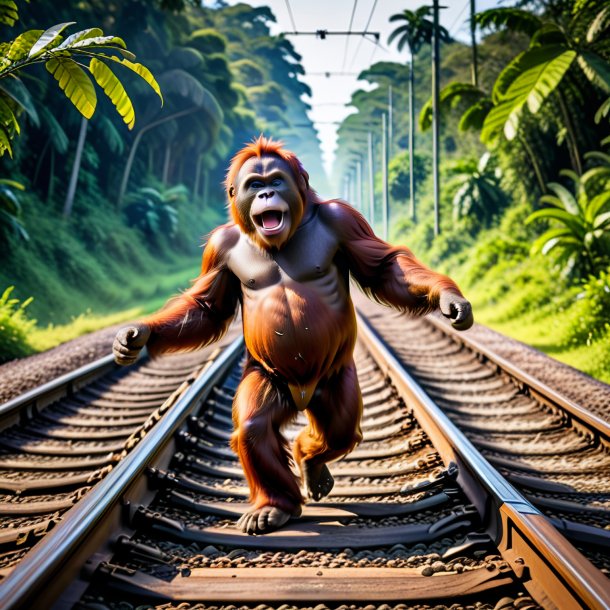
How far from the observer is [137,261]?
2120 cm

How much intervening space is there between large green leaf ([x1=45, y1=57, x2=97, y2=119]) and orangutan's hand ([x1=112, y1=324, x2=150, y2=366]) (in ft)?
5.33

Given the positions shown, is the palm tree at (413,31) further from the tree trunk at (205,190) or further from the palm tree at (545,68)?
the palm tree at (545,68)

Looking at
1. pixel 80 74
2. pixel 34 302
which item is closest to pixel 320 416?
pixel 80 74

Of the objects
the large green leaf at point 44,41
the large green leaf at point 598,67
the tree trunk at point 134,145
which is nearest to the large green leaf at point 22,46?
the large green leaf at point 44,41

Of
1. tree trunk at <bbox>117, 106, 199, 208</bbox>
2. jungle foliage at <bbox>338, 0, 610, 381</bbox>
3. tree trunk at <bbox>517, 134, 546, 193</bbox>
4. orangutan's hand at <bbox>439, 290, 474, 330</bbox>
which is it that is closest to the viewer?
orangutan's hand at <bbox>439, 290, 474, 330</bbox>

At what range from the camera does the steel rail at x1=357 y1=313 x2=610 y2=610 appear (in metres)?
1.84

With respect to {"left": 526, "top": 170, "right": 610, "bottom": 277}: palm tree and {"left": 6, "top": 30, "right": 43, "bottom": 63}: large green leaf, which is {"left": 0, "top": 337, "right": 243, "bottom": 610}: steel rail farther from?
{"left": 526, "top": 170, "right": 610, "bottom": 277}: palm tree

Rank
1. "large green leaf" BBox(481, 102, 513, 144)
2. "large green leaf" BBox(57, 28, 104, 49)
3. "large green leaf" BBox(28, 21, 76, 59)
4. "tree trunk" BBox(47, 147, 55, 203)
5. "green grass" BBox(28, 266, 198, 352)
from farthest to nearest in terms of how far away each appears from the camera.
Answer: "tree trunk" BBox(47, 147, 55, 203), "large green leaf" BBox(481, 102, 513, 144), "green grass" BBox(28, 266, 198, 352), "large green leaf" BBox(57, 28, 104, 49), "large green leaf" BBox(28, 21, 76, 59)

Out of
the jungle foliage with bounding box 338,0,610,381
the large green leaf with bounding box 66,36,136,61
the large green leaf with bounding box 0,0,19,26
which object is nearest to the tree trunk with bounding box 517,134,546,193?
the jungle foliage with bounding box 338,0,610,381

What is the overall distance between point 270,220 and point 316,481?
4.04 ft

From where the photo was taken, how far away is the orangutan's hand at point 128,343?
2646 millimetres

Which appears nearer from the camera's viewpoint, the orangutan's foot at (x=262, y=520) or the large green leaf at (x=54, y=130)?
the orangutan's foot at (x=262, y=520)

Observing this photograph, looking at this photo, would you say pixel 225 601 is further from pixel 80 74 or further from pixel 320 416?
pixel 80 74

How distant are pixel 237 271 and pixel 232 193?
34 cm
